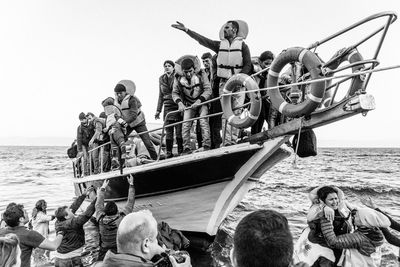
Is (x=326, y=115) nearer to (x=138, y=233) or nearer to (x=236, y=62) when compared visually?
(x=236, y=62)

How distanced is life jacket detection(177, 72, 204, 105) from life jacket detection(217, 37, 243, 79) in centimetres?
52

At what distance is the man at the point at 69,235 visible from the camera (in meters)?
5.16

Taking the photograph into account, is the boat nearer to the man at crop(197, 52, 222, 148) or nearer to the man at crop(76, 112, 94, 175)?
the man at crop(197, 52, 222, 148)

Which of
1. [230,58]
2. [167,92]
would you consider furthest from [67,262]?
[230,58]

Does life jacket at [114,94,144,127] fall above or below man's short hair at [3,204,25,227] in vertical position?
above

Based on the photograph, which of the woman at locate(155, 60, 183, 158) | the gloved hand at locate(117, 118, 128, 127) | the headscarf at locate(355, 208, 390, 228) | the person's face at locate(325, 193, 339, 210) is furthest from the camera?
the woman at locate(155, 60, 183, 158)

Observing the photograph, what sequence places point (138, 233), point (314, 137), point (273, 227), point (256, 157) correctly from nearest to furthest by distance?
point (273, 227)
point (138, 233)
point (314, 137)
point (256, 157)

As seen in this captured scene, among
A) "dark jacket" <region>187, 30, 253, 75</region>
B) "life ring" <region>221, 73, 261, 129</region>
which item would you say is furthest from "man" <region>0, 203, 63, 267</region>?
"dark jacket" <region>187, 30, 253, 75</region>

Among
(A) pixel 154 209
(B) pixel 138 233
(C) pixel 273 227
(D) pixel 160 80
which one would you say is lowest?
(A) pixel 154 209

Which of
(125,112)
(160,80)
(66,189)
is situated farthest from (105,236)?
(66,189)

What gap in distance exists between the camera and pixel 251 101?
5770 millimetres

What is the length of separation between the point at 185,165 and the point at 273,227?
552 centimetres

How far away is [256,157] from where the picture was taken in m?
6.84

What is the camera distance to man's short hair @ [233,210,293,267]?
5.13 ft
